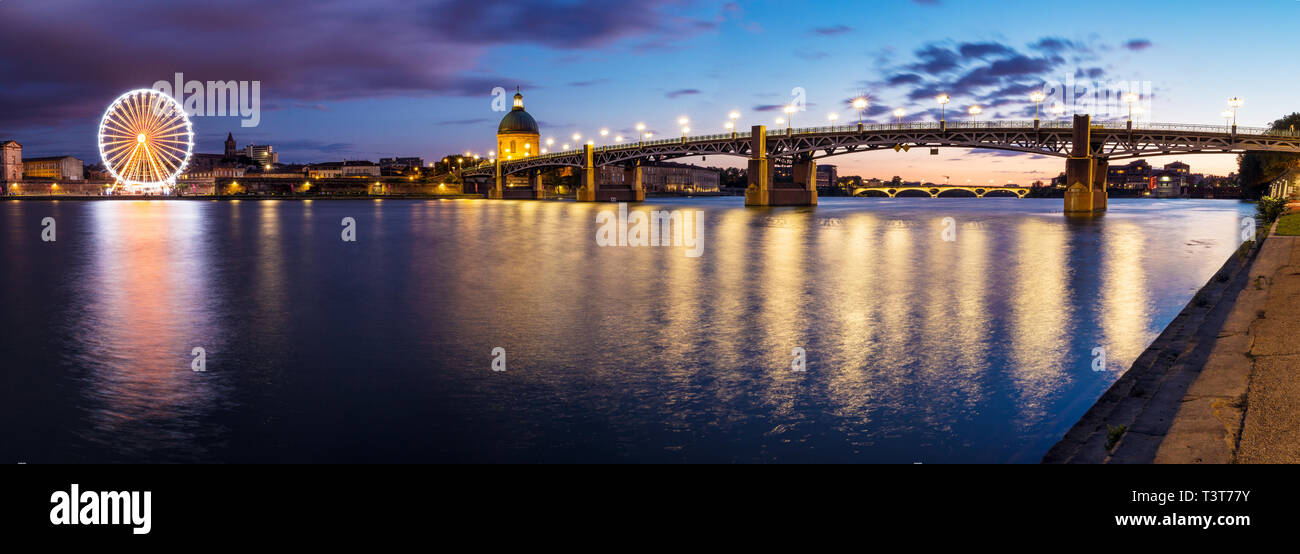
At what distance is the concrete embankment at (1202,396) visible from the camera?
6.53 m

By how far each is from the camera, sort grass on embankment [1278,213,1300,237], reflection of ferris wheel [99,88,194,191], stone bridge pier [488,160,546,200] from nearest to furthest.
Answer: grass on embankment [1278,213,1300,237] < reflection of ferris wheel [99,88,194,191] < stone bridge pier [488,160,546,200]

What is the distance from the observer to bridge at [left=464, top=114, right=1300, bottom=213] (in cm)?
8581

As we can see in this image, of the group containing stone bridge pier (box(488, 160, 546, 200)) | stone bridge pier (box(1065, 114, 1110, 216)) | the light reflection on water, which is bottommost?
the light reflection on water

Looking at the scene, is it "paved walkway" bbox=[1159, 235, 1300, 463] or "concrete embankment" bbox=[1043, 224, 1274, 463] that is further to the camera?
"concrete embankment" bbox=[1043, 224, 1274, 463]

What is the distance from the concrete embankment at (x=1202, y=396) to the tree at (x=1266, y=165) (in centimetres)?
10567

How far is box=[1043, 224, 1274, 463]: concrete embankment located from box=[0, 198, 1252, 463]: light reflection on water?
50 cm

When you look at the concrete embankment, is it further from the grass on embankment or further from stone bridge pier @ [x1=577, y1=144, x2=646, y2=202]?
stone bridge pier @ [x1=577, y1=144, x2=646, y2=202]

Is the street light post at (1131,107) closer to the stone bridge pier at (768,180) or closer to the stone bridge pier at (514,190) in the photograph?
the stone bridge pier at (768,180)

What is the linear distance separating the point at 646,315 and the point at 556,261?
1432 cm

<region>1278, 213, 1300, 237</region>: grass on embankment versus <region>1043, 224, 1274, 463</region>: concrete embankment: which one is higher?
<region>1278, 213, 1300, 237</region>: grass on embankment

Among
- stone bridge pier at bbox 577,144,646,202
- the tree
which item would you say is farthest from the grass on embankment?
stone bridge pier at bbox 577,144,646,202

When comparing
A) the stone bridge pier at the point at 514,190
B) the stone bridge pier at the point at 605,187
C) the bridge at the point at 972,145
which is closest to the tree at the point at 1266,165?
the bridge at the point at 972,145
